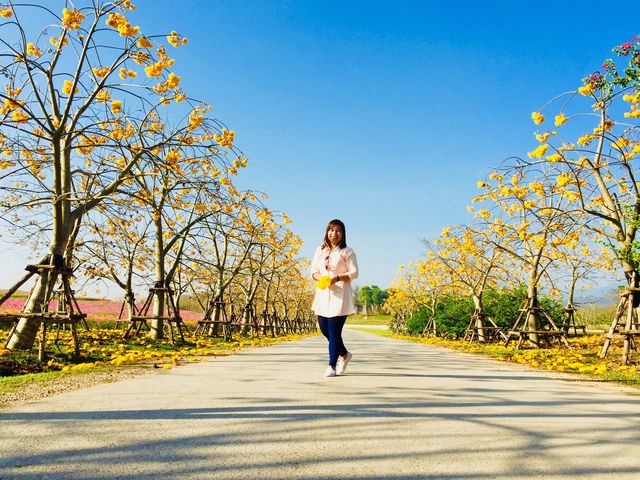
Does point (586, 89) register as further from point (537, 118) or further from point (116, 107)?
point (116, 107)

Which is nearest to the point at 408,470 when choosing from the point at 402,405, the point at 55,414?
the point at 402,405

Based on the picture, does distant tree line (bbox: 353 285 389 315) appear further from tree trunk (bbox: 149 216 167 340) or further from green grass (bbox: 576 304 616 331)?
tree trunk (bbox: 149 216 167 340)

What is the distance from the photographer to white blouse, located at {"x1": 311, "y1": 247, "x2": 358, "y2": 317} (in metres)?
6.04

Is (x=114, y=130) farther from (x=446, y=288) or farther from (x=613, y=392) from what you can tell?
(x=446, y=288)

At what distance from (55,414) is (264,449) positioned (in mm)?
1764

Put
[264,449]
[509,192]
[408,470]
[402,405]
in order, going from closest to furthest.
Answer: [408,470] → [264,449] → [402,405] → [509,192]

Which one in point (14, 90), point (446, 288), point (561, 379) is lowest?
point (561, 379)

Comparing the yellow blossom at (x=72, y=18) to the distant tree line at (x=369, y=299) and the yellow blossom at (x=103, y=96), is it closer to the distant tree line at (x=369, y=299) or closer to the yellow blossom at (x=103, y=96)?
the yellow blossom at (x=103, y=96)

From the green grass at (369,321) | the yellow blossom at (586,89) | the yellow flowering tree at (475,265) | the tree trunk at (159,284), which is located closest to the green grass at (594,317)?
the yellow flowering tree at (475,265)

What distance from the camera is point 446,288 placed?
87.4 ft

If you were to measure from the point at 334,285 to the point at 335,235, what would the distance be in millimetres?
689

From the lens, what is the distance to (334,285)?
6.09 meters

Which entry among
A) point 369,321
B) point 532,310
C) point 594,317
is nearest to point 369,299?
point 369,321

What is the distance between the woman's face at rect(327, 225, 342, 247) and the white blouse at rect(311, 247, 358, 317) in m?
0.11
